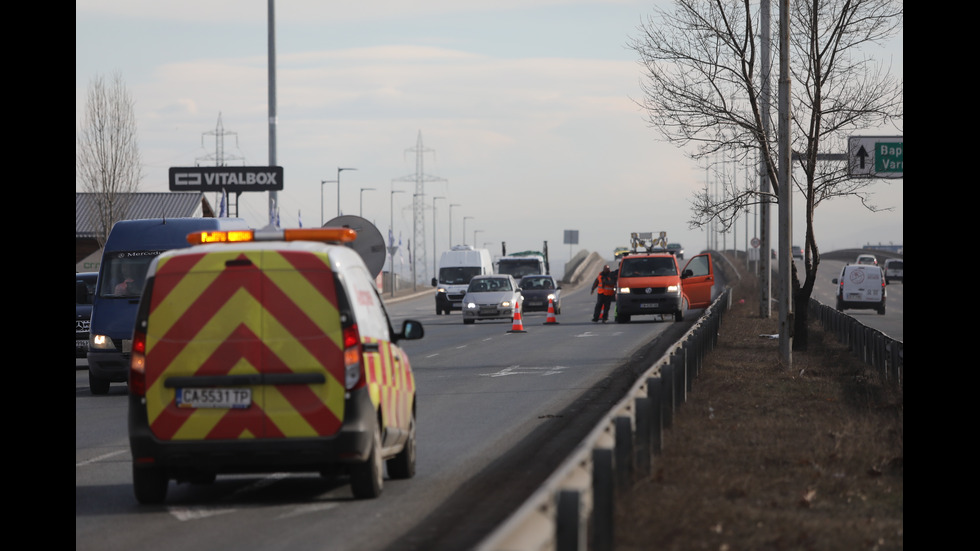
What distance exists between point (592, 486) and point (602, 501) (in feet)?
0.59

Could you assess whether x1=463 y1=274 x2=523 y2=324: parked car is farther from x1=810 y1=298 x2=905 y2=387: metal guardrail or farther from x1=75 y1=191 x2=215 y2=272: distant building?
x1=75 y1=191 x2=215 y2=272: distant building

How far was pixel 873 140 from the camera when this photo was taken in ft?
100

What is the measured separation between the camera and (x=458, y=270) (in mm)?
60094

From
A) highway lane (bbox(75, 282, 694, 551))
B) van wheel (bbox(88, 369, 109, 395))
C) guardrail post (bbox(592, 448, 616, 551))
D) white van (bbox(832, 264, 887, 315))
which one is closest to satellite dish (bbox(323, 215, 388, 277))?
highway lane (bbox(75, 282, 694, 551))

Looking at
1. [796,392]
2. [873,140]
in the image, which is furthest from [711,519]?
[873,140]

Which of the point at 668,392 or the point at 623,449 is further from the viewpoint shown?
the point at 668,392

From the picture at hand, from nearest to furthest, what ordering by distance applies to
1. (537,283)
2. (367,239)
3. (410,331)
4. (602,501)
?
(602,501) → (410,331) → (367,239) → (537,283)

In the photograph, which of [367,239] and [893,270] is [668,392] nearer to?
[367,239]

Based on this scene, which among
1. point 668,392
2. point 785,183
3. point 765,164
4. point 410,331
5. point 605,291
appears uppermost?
point 765,164

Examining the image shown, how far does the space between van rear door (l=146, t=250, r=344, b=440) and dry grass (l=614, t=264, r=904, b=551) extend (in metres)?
2.26

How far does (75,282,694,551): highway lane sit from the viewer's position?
27.7 feet

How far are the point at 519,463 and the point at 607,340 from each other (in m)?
20.9

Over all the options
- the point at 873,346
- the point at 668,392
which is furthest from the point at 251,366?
the point at 873,346
